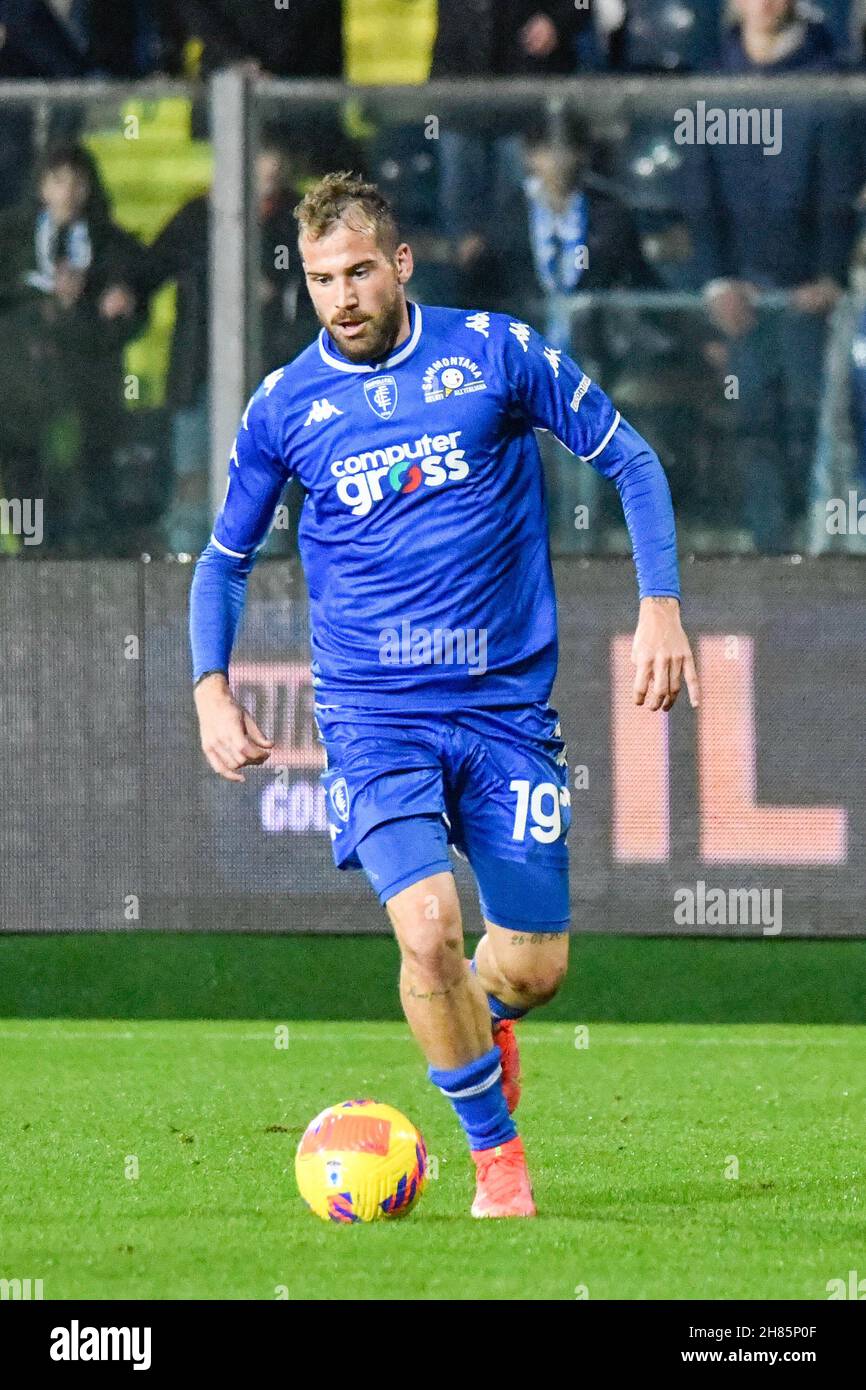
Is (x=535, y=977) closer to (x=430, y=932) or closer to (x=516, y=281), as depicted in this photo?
(x=430, y=932)

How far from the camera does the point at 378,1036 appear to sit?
9.75 meters

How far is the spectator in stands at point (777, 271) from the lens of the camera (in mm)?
10141

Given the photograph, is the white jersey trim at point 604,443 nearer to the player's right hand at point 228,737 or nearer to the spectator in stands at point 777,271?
the player's right hand at point 228,737

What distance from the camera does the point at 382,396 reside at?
19.8 ft

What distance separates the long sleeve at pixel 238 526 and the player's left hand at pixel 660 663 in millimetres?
1030

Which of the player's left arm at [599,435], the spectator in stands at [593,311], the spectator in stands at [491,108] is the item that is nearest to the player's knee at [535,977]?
the player's left arm at [599,435]

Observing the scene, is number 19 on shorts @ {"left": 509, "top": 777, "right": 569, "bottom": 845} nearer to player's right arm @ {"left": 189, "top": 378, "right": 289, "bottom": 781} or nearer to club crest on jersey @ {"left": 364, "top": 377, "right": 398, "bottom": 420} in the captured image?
player's right arm @ {"left": 189, "top": 378, "right": 289, "bottom": 781}

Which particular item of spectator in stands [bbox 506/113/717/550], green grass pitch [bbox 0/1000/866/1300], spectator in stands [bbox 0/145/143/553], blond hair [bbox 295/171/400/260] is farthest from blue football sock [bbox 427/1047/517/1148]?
spectator in stands [bbox 0/145/143/553]

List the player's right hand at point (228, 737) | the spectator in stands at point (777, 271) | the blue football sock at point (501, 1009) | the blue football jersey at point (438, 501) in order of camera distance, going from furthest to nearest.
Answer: the spectator in stands at point (777, 271), the blue football sock at point (501, 1009), the blue football jersey at point (438, 501), the player's right hand at point (228, 737)

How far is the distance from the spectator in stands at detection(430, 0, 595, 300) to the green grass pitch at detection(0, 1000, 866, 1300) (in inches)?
126

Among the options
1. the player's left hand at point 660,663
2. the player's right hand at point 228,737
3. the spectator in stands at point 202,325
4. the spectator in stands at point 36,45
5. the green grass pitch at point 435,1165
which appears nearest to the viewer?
the green grass pitch at point 435,1165

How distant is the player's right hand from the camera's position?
18.8 ft

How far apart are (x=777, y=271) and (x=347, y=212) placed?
4.84 m

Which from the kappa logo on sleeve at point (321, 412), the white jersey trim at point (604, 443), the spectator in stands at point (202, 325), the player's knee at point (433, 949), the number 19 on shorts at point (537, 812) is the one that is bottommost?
the player's knee at point (433, 949)
